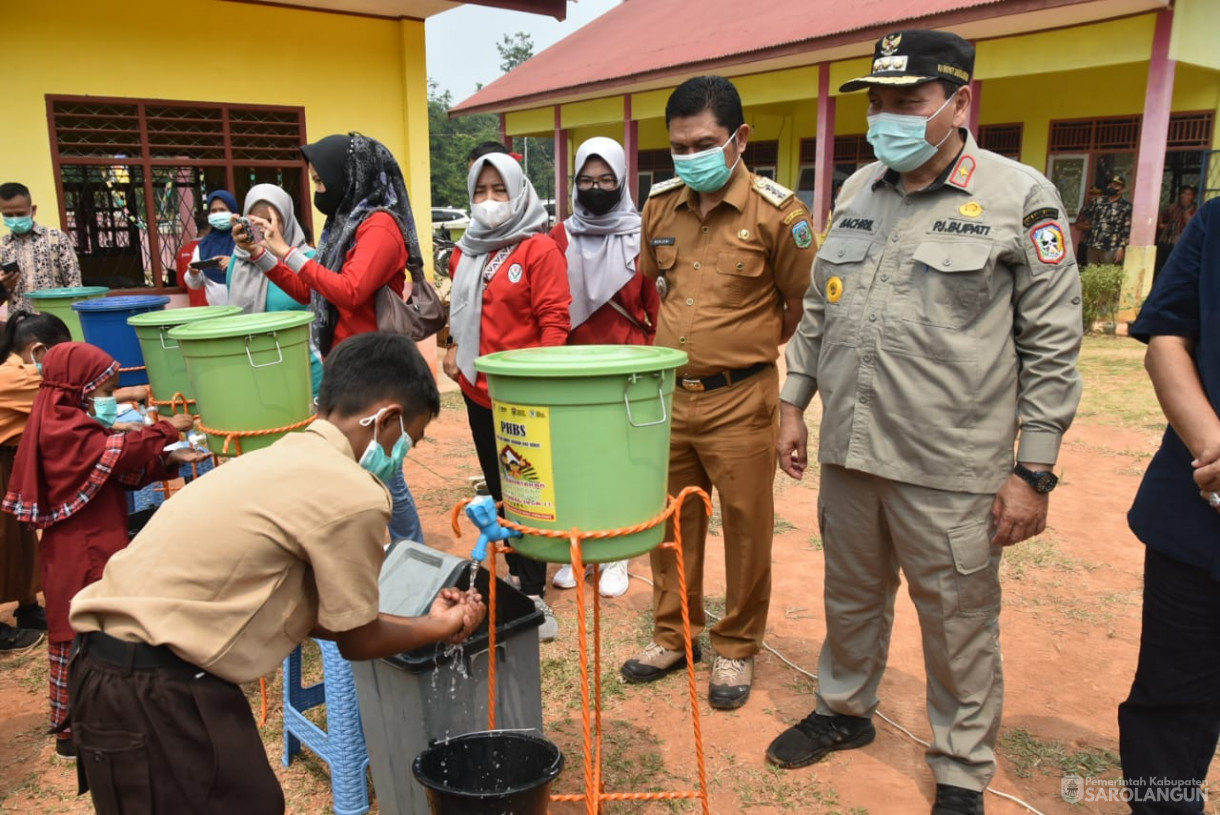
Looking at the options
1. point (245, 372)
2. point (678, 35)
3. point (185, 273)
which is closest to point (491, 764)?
point (245, 372)

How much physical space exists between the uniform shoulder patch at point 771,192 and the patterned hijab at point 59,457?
2.26 metres

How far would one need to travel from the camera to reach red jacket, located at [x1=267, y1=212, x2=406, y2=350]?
3.34 m

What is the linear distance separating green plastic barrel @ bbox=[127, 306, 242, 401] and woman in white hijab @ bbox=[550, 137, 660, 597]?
4.70ft

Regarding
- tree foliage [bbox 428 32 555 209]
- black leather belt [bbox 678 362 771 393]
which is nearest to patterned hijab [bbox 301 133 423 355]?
black leather belt [bbox 678 362 771 393]

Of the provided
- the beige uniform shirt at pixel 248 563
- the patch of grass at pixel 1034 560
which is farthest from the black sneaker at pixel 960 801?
the patch of grass at pixel 1034 560

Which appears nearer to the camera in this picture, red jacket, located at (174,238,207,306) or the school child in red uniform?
the school child in red uniform

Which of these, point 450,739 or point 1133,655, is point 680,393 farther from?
point 1133,655

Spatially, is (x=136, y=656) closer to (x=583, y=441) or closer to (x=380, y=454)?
(x=380, y=454)

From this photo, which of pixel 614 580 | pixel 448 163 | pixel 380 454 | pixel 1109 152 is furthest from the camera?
pixel 448 163

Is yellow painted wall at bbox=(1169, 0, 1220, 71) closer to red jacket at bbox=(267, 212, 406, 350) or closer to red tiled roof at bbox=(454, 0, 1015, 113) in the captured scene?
red tiled roof at bbox=(454, 0, 1015, 113)

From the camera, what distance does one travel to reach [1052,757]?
9.17 ft

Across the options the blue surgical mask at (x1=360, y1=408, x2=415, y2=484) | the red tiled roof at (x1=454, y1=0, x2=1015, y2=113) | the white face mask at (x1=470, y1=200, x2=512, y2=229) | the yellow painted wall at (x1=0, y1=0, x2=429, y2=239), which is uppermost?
the red tiled roof at (x1=454, y1=0, x2=1015, y2=113)

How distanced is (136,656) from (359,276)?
6.38 feet

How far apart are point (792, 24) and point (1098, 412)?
812 cm
